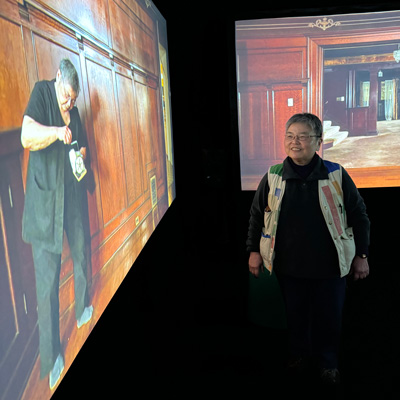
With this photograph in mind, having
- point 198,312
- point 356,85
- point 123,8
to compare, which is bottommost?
point 198,312

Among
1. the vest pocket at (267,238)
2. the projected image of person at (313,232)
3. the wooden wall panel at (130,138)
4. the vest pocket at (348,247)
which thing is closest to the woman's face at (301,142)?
the projected image of person at (313,232)

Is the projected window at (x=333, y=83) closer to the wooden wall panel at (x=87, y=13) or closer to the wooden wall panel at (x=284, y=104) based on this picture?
the wooden wall panel at (x=284, y=104)

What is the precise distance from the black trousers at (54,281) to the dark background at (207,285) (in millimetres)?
193

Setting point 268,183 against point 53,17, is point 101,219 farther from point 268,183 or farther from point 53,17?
point 268,183

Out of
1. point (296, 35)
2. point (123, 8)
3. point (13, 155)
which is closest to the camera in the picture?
point (13, 155)

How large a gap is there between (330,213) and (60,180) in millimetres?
1396

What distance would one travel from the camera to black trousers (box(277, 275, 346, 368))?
2242 millimetres

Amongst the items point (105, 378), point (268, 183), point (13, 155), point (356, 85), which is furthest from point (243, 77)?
point (13, 155)

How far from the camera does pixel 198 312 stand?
343 centimetres

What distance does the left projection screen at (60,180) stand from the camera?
0.92m

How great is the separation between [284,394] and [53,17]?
2.07m

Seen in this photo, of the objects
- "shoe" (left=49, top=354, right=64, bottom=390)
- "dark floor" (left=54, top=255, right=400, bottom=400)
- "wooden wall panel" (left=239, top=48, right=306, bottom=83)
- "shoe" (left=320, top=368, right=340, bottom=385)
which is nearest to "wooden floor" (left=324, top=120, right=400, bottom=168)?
"wooden wall panel" (left=239, top=48, right=306, bottom=83)

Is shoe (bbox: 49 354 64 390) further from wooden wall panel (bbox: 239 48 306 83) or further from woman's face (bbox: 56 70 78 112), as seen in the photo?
wooden wall panel (bbox: 239 48 306 83)

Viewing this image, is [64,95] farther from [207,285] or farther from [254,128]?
[254,128]
